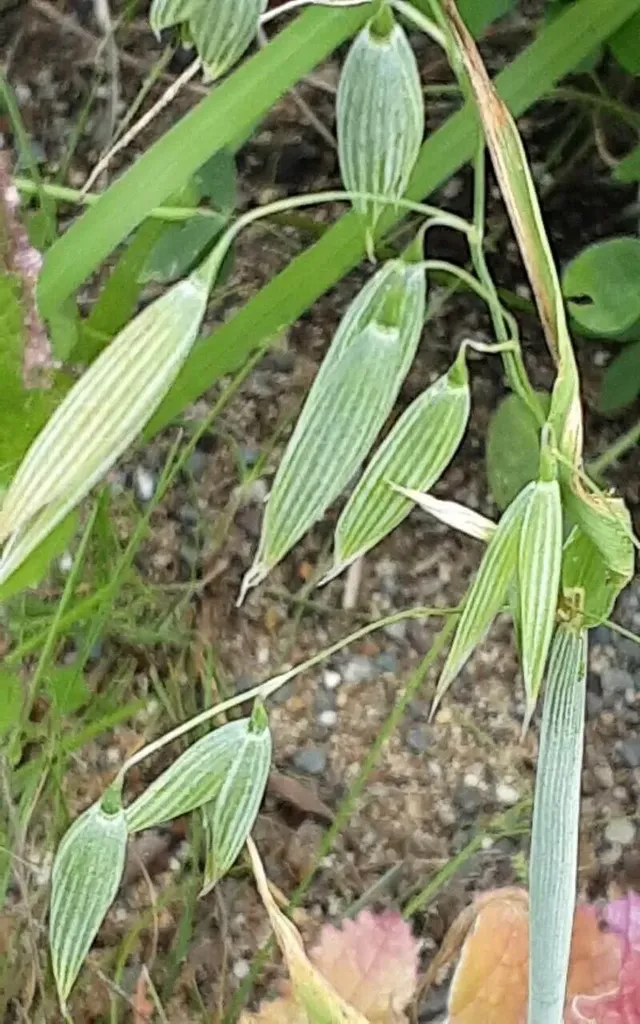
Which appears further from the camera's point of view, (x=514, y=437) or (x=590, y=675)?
(x=590, y=675)

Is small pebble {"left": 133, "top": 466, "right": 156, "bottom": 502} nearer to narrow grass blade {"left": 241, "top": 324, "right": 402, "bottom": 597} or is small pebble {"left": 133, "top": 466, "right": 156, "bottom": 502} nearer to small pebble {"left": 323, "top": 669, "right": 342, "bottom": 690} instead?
small pebble {"left": 323, "top": 669, "right": 342, "bottom": 690}

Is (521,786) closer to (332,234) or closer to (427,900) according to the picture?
(427,900)

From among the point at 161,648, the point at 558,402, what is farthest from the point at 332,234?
the point at 161,648

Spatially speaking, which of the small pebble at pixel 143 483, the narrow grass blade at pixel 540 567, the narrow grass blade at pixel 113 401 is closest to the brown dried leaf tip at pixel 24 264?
the narrow grass blade at pixel 113 401

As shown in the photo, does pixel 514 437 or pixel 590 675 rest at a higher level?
pixel 514 437

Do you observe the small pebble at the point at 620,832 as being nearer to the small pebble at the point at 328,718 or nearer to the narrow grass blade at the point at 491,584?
the small pebble at the point at 328,718

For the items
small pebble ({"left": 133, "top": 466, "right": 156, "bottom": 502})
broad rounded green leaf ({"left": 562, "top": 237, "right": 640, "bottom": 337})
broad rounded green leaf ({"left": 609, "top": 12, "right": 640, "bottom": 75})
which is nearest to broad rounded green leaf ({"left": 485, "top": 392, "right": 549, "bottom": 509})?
broad rounded green leaf ({"left": 562, "top": 237, "right": 640, "bottom": 337})

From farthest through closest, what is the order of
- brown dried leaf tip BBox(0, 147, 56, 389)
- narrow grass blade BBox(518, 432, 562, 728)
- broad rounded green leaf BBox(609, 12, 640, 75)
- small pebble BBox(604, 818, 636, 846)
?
small pebble BBox(604, 818, 636, 846) → broad rounded green leaf BBox(609, 12, 640, 75) → brown dried leaf tip BBox(0, 147, 56, 389) → narrow grass blade BBox(518, 432, 562, 728)
